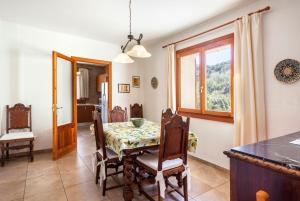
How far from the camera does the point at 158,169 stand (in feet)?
5.96

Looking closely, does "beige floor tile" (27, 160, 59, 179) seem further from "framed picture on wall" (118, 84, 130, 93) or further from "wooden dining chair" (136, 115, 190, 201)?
"framed picture on wall" (118, 84, 130, 93)

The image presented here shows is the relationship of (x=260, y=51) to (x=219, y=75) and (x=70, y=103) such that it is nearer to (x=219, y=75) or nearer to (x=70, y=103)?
(x=219, y=75)

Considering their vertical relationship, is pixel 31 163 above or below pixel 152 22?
below

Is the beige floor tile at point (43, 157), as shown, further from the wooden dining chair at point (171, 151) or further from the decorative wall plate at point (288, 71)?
the decorative wall plate at point (288, 71)

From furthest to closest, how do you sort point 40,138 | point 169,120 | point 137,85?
point 137,85
point 40,138
point 169,120

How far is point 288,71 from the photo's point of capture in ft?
7.26

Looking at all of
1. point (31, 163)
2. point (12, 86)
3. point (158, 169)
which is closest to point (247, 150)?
point (158, 169)

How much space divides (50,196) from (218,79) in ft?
9.78

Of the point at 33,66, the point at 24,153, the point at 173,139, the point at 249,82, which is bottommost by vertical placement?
the point at 24,153

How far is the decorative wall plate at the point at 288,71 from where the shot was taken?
2.14 m

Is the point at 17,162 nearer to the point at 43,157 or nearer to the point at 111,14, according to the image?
the point at 43,157

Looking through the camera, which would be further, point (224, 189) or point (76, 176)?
point (76, 176)

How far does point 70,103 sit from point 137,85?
6.05 ft

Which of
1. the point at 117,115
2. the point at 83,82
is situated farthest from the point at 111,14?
the point at 83,82
